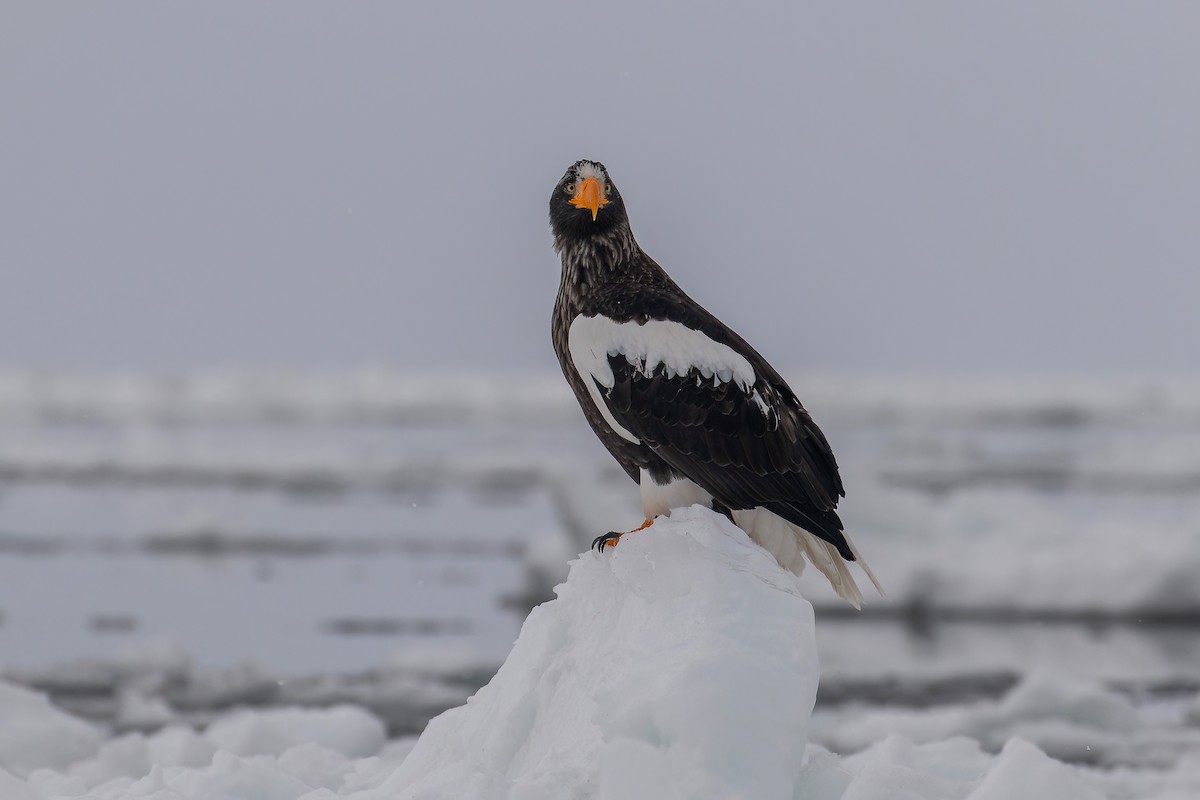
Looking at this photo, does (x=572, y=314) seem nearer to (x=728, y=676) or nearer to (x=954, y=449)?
(x=728, y=676)

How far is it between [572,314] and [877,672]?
3.67m

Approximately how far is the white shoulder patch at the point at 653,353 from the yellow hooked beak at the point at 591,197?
0.37m

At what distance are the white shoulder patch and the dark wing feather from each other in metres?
0.02

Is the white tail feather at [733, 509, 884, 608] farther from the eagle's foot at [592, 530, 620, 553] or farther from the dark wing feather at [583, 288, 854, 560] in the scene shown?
the eagle's foot at [592, 530, 620, 553]

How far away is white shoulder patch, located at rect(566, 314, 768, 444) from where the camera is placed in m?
3.51

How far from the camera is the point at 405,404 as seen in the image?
19172 mm

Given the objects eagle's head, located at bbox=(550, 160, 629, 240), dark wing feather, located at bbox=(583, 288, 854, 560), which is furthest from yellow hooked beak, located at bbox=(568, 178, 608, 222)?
dark wing feather, located at bbox=(583, 288, 854, 560)

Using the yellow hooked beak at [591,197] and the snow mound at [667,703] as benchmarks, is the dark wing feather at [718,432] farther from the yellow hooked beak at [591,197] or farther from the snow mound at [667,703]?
the yellow hooked beak at [591,197]

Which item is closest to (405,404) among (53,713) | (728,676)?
(53,713)

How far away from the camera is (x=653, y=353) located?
350 cm

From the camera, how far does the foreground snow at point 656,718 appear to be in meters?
2.75

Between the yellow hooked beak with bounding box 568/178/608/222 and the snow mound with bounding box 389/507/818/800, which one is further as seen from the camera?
the yellow hooked beak with bounding box 568/178/608/222

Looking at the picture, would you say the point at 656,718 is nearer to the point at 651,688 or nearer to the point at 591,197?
the point at 651,688

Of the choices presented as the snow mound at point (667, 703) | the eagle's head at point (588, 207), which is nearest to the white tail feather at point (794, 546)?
the snow mound at point (667, 703)
